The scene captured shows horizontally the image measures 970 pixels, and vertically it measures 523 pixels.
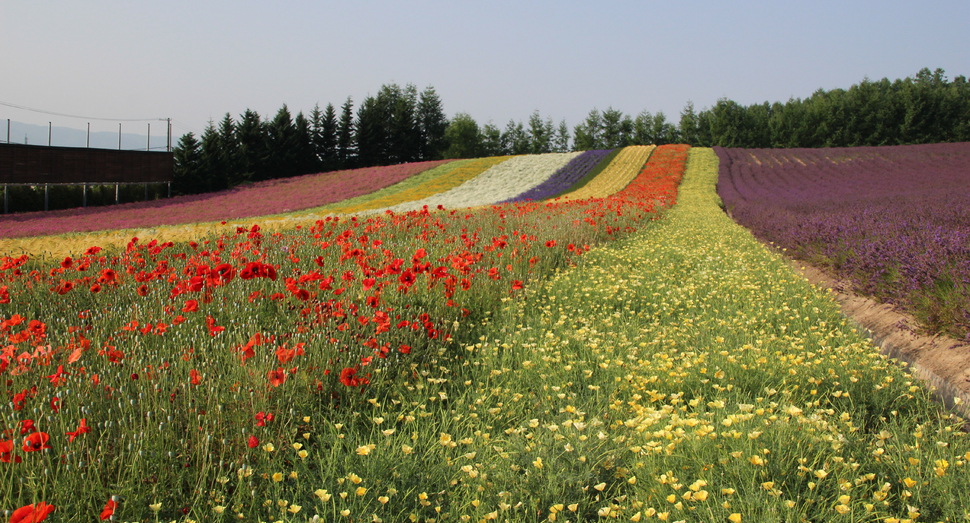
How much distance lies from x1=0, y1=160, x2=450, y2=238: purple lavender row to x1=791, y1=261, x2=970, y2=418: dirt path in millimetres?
20400

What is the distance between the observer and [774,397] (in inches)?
130

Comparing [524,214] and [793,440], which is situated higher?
[524,214]

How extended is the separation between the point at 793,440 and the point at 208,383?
8.44 ft

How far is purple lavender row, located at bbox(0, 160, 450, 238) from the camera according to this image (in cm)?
1972

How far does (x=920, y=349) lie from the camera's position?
4.55 metres

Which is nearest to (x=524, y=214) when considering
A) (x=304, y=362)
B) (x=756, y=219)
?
(x=756, y=219)

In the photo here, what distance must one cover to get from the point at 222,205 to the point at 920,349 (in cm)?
2705

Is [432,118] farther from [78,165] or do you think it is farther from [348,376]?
[348,376]

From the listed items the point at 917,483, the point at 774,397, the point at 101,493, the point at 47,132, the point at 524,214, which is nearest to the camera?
the point at 101,493

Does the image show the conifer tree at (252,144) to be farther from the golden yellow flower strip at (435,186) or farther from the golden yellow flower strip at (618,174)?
the golden yellow flower strip at (618,174)

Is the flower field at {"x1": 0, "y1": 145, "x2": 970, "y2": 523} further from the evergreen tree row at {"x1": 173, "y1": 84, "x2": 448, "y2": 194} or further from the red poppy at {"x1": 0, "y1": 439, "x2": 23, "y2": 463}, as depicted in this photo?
the evergreen tree row at {"x1": 173, "y1": 84, "x2": 448, "y2": 194}

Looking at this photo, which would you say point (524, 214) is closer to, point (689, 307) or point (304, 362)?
point (689, 307)

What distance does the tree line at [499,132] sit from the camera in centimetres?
3681

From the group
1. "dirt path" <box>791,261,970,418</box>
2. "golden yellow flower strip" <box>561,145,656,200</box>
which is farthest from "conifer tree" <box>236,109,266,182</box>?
"dirt path" <box>791,261,970,418</box>
